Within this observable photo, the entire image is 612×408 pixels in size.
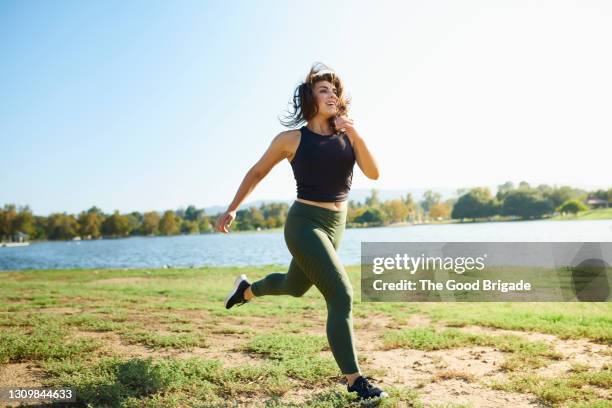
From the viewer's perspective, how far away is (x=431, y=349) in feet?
17.0

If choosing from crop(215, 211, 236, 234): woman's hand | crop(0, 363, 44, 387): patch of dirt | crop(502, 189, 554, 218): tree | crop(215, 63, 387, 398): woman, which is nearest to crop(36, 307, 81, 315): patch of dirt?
crop(0, 363, 44, 387): patch of dirt

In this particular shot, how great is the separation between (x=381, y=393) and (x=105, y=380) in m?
2.29

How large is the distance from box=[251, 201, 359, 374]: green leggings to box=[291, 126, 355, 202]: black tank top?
130mm

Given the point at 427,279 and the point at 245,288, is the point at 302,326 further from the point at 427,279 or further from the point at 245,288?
the point at 427,279

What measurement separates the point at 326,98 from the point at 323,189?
2.65ft

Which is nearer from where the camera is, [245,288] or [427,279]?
[245,288]

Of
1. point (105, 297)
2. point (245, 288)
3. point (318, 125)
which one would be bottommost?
point (105, 297)

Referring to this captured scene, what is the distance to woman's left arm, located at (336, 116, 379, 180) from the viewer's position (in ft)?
12.3

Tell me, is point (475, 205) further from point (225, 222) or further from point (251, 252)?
point (225, 222)

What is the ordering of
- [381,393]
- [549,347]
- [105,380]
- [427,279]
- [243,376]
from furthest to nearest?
[427,279] → [549,347] → [243,376] → [105,380] → [381,393]

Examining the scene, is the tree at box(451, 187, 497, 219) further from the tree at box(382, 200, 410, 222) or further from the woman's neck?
the woman's neck

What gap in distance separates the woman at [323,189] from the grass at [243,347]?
2.04 feet

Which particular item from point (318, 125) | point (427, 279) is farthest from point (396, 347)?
point (427, 279)

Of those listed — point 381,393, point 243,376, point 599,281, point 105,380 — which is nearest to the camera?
point 381,393
